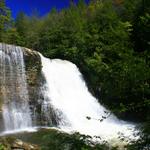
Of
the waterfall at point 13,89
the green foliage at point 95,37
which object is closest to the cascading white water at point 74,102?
the green foliage at point 95,37

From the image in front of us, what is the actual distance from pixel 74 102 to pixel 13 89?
3855mm

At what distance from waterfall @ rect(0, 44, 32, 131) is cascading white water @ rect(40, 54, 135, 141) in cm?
154

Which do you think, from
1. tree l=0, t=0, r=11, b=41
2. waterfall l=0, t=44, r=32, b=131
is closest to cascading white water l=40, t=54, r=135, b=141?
waterfall l=0, t=44, r=32, b=131

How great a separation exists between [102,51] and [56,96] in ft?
22.4

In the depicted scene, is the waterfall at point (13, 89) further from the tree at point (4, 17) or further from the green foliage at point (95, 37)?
the tree at point (4, 17)

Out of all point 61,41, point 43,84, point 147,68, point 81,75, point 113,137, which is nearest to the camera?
point 147,68

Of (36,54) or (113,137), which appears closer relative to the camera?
(113,137)

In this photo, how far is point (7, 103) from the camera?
61.5 feet

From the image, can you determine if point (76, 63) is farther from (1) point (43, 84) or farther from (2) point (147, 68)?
(2) point (147, 68)

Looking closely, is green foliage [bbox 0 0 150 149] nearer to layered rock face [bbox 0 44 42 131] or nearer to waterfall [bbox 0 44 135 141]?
waterfall [bbox 0 44 135 141]

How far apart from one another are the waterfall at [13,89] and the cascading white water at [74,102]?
1541 mm

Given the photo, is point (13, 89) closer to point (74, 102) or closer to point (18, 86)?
point (18, 86)

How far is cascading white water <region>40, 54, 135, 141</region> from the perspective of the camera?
745 inches

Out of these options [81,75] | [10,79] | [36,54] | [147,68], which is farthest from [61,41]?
[147,68]
